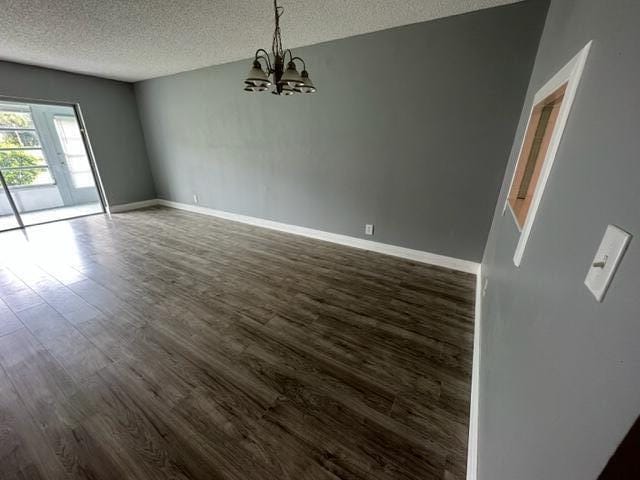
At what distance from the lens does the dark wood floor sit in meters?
1.23

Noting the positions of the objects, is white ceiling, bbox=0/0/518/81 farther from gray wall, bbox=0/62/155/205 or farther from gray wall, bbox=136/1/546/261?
gray wall, bbox=0/62/155/205

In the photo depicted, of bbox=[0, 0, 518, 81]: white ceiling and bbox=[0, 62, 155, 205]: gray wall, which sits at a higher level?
bbox=[0, 0, 518, 81]: white ceiling

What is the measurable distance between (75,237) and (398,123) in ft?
16.7

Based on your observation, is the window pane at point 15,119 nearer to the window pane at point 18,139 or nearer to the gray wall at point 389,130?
the window pane at point 18,139

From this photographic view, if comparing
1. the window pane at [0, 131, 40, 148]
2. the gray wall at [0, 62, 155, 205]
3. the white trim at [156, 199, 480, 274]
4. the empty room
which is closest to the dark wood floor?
the empty room

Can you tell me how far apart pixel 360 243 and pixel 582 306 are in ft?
10.0

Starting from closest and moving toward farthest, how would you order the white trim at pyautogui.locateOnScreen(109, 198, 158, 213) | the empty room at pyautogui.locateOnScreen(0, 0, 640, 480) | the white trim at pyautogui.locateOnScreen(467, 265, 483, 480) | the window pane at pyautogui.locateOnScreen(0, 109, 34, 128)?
the empty room at pyautogui.locateOnScreen(0, 0, 640, 480)
the white trim at pyautogui.locateOnScreen(467, 265, 483, 480)
the window pane at pyautogui.locateOnScreen(0, 109, 34, 128)
the white trim at pyautogui.locateOnScreen(109, 198, 158, 213)

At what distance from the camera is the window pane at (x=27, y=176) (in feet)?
16.5

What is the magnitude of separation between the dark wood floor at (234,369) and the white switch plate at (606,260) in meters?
1.21

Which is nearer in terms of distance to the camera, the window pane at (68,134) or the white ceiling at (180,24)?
the white ceiling at (180,24)

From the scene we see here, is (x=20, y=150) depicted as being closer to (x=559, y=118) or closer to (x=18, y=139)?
(x=18, y=139)

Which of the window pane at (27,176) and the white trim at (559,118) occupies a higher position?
the white trim at (559,118)

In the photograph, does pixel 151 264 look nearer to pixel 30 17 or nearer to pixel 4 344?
pixel 4 344

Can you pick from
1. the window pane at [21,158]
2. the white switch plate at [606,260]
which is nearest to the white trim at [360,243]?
the white switch plate at [606,260]
